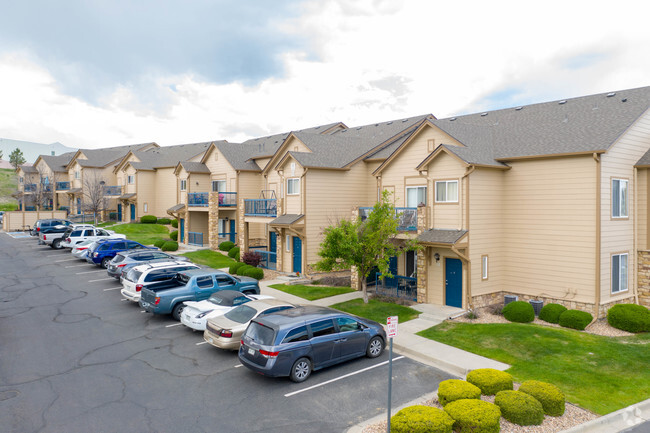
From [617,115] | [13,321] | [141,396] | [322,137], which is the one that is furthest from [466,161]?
[13,321]

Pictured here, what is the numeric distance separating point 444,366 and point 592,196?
10605 millimetres

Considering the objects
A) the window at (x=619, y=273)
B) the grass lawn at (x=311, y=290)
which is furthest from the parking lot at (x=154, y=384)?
the window at (x=619, y=273)

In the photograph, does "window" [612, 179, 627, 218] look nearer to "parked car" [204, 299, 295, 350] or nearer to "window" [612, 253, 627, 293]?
"window" [612, 253, 627, 293]

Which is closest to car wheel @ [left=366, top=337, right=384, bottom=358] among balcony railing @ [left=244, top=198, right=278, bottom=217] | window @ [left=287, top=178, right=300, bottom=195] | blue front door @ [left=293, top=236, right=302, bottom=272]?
blue front door @ [left=293, top=236, right=302, bottom=272]

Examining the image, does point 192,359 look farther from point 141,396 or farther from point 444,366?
point 444,366

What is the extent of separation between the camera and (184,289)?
56.0 ft

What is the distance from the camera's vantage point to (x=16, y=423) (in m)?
9.02

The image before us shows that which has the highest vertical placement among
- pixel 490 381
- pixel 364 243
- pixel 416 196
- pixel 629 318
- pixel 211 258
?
pixel 416 196

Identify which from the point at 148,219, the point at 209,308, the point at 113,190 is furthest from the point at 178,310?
the point at 113,190

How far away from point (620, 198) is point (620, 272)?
3.31 m

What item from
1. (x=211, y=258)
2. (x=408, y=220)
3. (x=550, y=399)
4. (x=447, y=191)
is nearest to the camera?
(x=550, y=399)

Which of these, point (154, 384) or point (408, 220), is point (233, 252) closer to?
point (408, 220)

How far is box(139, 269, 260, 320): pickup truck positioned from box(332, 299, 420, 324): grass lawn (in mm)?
4390

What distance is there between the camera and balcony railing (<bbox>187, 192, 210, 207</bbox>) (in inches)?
1430
